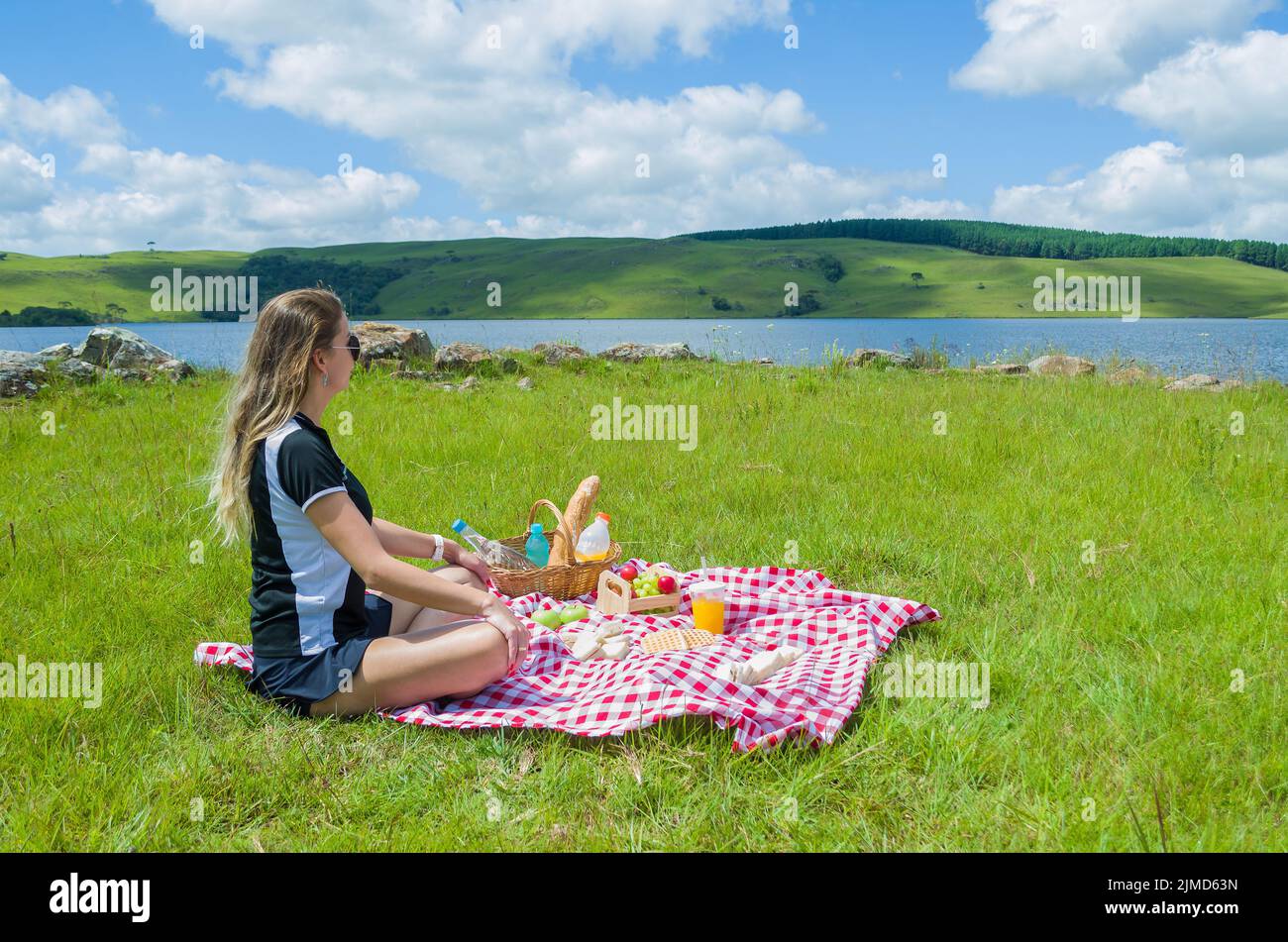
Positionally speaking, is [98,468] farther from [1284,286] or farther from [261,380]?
[1284,286]

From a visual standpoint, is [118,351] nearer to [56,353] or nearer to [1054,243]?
[56,353]

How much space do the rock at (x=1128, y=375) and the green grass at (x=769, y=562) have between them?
10.2ft

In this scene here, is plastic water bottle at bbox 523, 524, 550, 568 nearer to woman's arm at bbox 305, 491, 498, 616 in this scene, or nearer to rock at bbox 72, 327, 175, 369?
woman's arm at bbox 305, 491, 498, 616

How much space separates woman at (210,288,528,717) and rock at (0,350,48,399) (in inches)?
374

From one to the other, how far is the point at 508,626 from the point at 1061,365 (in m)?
13.7

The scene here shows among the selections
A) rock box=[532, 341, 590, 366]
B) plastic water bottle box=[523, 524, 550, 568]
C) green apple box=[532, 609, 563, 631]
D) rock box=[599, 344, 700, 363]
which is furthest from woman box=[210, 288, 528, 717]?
rock box=[599, 344, 700, 363]

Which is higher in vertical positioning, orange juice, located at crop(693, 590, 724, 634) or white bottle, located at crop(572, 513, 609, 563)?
white bottle, located at crop(572, 513, 609, 563)

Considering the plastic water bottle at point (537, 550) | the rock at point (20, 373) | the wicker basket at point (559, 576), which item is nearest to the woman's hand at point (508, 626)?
the wicker basket at point (559, 576)

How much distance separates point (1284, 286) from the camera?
107 meters

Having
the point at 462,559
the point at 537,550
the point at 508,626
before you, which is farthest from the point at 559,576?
→ the point at 508,626

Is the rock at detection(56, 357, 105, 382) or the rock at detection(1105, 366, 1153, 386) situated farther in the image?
the rock at detection(1105, 366, 1153, 386)

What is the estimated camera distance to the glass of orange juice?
470 cm

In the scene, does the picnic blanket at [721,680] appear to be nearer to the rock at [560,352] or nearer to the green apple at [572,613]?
the green apple at [572,613]

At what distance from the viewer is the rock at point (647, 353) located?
49.1 feet
